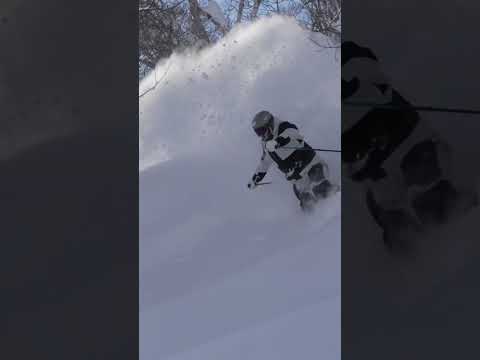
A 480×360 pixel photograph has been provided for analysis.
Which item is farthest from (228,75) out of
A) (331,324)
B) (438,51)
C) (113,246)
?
(113,246)

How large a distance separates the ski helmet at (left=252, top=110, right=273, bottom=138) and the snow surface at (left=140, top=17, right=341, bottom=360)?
4.2 inches

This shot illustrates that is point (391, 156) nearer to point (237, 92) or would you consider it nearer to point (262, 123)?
point (262, 123)

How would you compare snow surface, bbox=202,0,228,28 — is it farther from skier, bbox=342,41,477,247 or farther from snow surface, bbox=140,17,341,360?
skier, bbox=342,41,477,247

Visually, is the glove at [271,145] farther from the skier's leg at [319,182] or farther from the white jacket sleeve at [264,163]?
the skier's leg at [319,182]

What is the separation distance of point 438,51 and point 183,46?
4.96 meters

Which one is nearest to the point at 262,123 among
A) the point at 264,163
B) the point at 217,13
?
the point at 264,163

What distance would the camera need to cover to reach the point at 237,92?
5.97 metres

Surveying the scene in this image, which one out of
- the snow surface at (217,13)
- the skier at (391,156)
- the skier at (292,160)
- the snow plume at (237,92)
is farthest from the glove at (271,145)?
the skier at (391,156)

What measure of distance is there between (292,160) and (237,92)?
1.07m

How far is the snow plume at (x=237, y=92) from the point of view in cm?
594

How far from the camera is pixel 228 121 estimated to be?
5926mm

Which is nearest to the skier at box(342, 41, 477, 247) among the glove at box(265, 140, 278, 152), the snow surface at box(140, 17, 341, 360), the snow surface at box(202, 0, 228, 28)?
the snow surface at box(140, 17, 341, 360)

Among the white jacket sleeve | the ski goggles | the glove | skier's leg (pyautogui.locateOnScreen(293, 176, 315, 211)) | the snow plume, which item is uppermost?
the snow plume

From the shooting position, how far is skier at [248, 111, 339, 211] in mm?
5531
